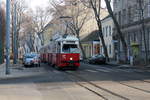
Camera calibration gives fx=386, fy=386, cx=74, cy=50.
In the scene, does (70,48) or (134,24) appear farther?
(134,24)

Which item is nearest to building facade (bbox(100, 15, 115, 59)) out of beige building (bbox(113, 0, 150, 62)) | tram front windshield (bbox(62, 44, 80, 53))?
beige building (bbox(113, 0, 150, 62))

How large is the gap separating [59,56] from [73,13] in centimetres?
3798

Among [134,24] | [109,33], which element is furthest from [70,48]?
[109,33]

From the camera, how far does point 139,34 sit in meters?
51.7

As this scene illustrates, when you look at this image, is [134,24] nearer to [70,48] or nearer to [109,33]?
[109,33]

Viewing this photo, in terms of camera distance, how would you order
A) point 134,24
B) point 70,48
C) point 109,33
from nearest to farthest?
point 70,48 → point 134,24 → point 109,33

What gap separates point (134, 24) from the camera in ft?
177

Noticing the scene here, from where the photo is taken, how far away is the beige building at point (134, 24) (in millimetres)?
47094

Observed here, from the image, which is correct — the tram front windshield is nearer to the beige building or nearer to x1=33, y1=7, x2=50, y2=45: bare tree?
the beige building

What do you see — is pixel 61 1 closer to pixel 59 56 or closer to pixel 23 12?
pixel 23 12

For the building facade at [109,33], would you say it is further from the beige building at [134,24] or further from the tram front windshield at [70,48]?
the tram front windshield at [70,48]

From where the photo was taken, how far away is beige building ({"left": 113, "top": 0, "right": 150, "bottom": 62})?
155 ft

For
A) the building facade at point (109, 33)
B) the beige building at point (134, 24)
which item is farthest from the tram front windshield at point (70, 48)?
the building facade at point (109, 33)

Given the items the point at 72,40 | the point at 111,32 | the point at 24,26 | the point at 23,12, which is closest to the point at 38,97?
the point at 72,40
